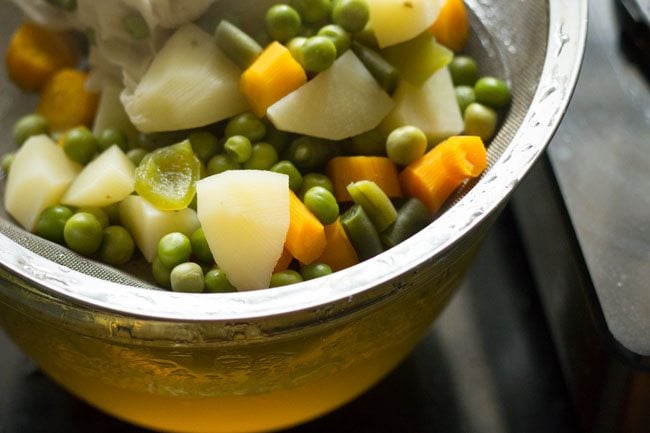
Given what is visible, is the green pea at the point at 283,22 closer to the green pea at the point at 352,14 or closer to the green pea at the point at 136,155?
the green pea at the point at 352,14

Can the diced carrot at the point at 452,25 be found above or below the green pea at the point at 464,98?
above

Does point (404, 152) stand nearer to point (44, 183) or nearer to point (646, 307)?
point (646, 307)

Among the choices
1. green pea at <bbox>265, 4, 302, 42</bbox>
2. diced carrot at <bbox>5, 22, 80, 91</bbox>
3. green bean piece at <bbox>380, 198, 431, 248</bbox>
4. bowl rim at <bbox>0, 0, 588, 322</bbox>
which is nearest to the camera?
bowl rim at <bbox>0, 0, 588, 322</bbox>

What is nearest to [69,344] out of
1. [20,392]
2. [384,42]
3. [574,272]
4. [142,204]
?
[142,204]

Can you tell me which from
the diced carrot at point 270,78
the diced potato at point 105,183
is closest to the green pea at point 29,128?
the diced potato at point 105,183

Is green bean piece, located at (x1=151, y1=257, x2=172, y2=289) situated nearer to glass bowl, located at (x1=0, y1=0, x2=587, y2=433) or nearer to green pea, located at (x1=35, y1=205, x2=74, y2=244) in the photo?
glass bowl, located at (x1=0, y1=0, x2=587, y2=433)

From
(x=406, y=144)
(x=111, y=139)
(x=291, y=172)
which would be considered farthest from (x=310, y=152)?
(x=111, y=139)

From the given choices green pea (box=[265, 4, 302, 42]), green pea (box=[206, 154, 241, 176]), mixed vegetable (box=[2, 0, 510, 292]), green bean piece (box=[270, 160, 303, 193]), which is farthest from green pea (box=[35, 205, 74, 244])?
green pea (box=[265, 4, 302, 42])
